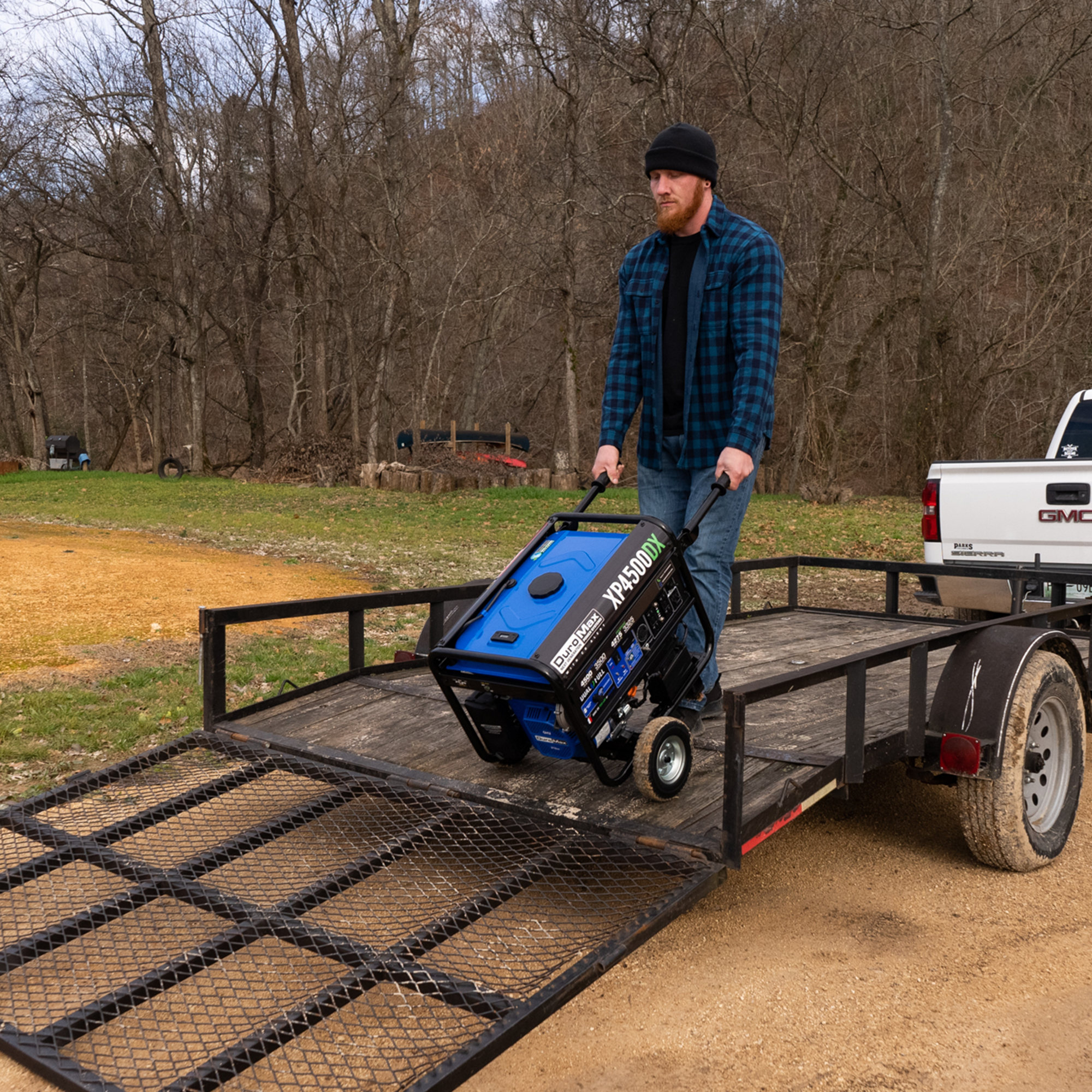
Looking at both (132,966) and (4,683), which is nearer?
(132,966)

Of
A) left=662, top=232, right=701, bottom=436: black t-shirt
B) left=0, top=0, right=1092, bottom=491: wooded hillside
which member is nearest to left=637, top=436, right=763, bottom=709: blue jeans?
left=662, top=232, right=701, bottom=436: black t-shirt

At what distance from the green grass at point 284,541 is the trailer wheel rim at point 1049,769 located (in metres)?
4.05

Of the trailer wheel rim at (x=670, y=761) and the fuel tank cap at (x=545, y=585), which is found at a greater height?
the fuel tank cap at (x=545, y=585)

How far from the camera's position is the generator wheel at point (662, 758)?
10.0 feet

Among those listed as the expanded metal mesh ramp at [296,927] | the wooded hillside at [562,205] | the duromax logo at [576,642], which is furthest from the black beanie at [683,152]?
the wooded hillside at [562,205]

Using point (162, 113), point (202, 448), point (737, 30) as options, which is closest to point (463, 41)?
point (162, 113)

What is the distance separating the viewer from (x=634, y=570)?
318 centimetres

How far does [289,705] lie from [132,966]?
53.2 inches

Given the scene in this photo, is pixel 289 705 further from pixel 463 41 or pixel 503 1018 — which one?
pixel 463 41

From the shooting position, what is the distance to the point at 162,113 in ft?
85.5

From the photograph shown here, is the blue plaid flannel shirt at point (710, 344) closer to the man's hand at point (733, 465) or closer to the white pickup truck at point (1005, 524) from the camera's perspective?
the man's hand at point (733, 465)

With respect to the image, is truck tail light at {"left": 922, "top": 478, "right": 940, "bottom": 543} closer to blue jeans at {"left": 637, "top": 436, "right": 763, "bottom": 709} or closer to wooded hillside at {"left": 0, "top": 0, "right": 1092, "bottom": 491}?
blue jeans at {"left": 637, "top": 436, "right": 763, "bottom": 709}

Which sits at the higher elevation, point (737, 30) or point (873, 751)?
point (737, 30)

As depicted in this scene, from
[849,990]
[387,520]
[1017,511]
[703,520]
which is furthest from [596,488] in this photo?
[387,520]
